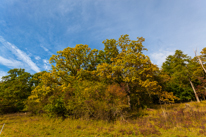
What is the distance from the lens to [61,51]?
22.1 meters

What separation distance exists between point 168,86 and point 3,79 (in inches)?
2162

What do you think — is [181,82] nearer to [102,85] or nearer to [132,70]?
[132,70]

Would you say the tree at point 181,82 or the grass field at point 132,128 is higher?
the tree at point 181,82

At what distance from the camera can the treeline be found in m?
13.8

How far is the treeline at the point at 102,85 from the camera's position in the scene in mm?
13828

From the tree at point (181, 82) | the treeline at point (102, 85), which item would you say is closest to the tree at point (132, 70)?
the treeline at point (102, 85)

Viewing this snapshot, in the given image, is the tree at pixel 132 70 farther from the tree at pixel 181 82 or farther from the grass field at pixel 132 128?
the tree at pixel 181 82

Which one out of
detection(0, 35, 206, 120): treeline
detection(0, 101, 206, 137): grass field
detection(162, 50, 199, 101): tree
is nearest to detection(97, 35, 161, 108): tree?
detection(0, 35, 206, 120): treeline

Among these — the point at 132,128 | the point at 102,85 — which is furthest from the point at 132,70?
the point at 132,128

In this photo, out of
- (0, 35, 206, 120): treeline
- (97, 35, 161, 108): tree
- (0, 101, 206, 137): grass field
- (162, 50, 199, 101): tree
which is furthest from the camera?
(162, 50, 199, 101): tree

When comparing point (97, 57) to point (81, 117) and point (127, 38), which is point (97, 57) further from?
point (81, 117)

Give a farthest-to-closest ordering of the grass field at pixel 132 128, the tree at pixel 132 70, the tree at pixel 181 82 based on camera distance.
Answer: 1. the tree at pixel 181 82
2. the tree at pixel 132 70
3. the grass field at pixel 132 128

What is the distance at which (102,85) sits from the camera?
48.0ft

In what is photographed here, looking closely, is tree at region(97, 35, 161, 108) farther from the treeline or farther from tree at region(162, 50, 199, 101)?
tree at region(162, 50, 199, 101)
